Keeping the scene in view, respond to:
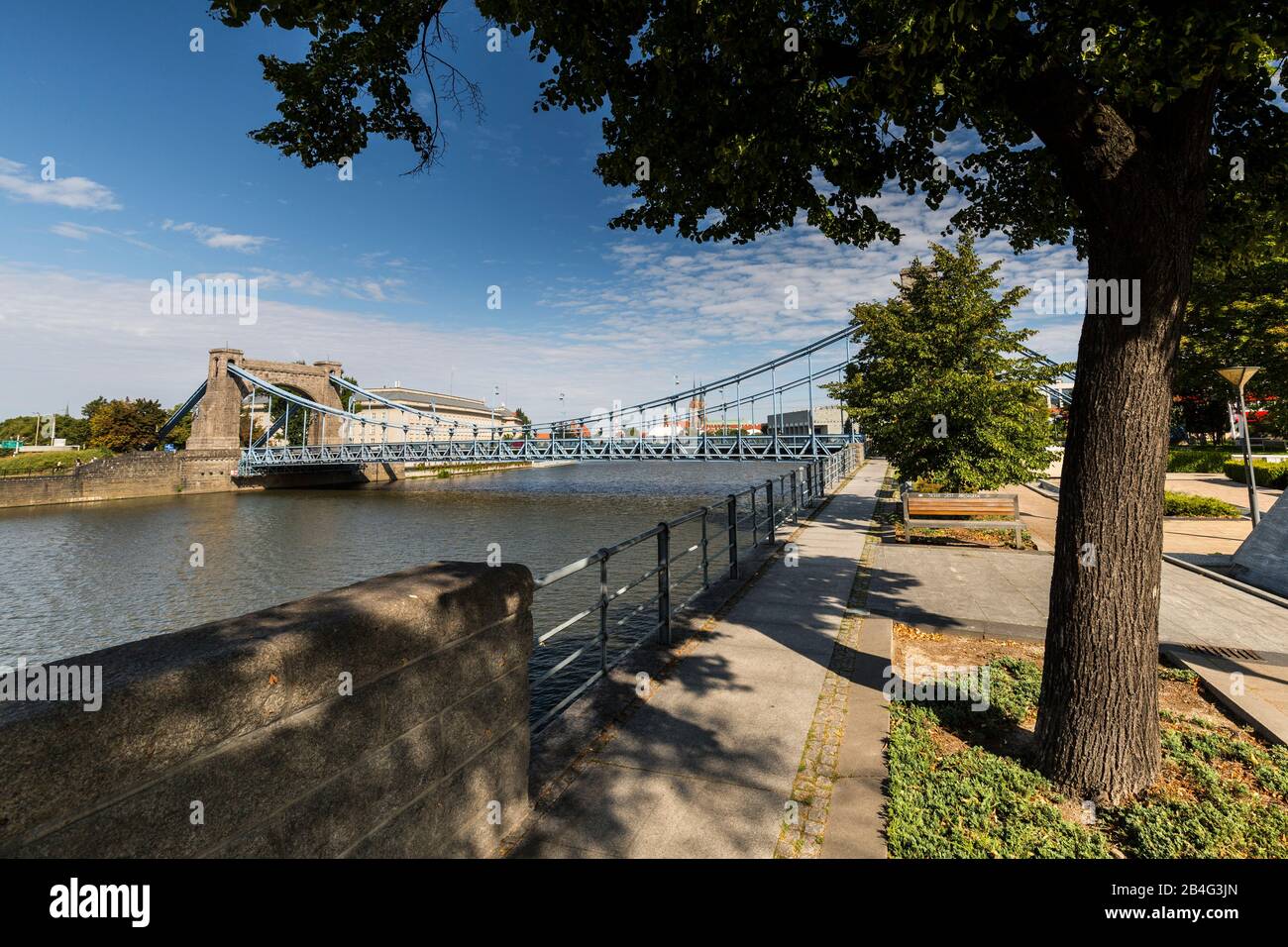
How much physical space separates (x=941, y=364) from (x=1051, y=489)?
11460 millimetres

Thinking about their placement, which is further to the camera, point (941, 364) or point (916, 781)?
point (941, 364)

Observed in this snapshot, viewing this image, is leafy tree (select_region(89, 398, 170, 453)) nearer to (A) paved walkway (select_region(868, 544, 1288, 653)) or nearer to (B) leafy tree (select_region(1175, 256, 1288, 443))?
(A) paved walkway (select_region(868, 544, 1288, 653))

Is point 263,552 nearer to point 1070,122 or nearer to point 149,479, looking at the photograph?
point 1070,122

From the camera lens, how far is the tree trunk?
9.87 feet

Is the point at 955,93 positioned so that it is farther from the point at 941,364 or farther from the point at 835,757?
the point at 941,364

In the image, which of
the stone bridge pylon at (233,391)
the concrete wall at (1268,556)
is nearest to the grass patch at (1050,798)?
the concrete wall at (1268,556)

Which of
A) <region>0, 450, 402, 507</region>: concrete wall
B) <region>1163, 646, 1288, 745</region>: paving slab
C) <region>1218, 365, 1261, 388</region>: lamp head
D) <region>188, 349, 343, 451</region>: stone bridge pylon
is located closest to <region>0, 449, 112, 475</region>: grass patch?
<region>0, 450, 402, 507</region>: concrete wall

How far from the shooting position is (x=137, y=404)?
51406 millimetres

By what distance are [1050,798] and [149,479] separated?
5318 cm

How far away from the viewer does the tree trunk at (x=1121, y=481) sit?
3010 mm

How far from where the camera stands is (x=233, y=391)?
56375mm

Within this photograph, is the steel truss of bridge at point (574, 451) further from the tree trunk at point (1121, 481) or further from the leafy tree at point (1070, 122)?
the tree trunk at point (1121, 481)

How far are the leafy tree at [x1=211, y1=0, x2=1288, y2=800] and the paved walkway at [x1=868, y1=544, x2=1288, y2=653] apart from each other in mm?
2722
